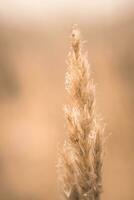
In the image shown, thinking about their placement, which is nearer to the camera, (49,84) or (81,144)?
(81,144)

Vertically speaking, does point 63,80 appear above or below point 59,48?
below

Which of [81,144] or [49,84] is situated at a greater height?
[49,84]

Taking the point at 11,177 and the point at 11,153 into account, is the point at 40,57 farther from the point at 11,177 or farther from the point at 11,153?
the point at 11,177

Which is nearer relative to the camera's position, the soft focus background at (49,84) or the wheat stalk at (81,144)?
the wheat stalk at (81,144)

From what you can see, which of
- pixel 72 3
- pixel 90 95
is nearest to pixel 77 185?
pixel 90 95
